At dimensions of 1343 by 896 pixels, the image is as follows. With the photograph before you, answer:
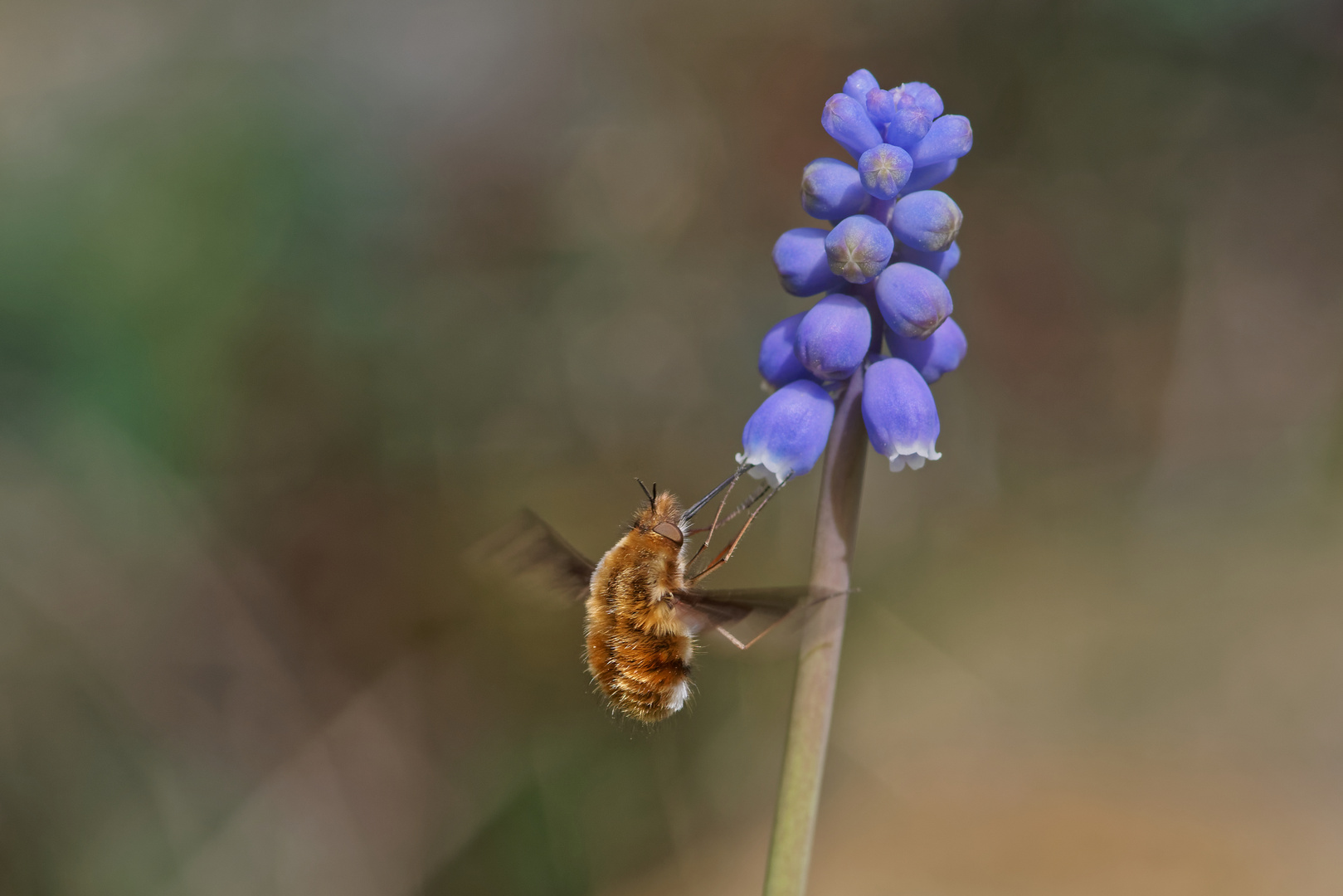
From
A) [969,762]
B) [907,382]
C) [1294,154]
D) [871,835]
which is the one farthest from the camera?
[1294,154]

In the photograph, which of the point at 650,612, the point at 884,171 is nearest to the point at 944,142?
the point at 884,171

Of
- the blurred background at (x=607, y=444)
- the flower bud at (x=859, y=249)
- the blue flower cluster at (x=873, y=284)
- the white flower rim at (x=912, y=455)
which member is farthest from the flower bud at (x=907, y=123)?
the blurred background at (x=607, y=444)

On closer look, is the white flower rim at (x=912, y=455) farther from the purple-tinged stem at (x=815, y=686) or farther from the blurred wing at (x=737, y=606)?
the blurred wing at (x=737, y=606)

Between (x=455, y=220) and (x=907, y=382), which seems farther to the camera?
(x=455, y=220)

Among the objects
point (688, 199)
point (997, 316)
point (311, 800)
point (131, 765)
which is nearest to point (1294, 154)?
point (997, 316)

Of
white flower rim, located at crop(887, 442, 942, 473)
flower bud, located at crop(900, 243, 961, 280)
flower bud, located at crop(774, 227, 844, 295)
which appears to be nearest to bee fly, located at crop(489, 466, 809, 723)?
white flower rim, located at crop(887, 442, 942, 473)

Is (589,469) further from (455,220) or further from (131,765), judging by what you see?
(131,765)

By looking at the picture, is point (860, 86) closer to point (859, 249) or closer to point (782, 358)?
point (859, 249)
